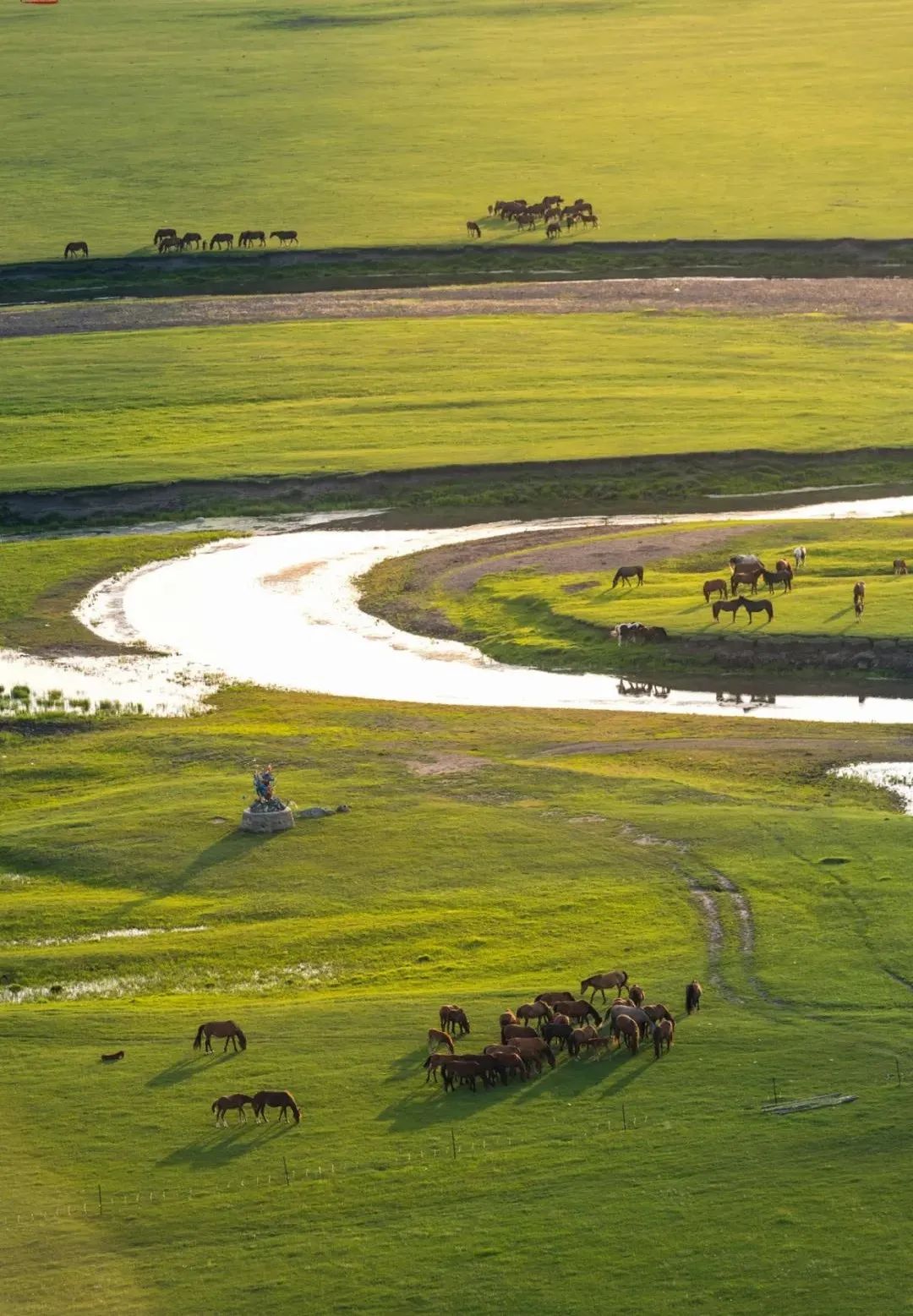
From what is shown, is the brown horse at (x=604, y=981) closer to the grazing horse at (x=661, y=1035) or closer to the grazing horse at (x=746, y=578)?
the grazing horse at (x=661, y=1035)

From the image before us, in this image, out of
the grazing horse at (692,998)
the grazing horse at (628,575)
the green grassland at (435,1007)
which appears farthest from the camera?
the grazing horse at (628,575)

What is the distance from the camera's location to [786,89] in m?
155

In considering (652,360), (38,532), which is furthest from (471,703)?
(652,360)

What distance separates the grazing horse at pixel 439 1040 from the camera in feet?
114

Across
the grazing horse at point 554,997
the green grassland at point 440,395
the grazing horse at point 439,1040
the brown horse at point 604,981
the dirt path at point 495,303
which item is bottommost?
the grazing horse at point 439,1040

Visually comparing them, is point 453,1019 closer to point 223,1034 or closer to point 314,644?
point 223,1034

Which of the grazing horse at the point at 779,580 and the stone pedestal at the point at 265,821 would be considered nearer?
the stone pedestal at the point at 265,821

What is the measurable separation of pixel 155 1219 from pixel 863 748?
85.2 feet

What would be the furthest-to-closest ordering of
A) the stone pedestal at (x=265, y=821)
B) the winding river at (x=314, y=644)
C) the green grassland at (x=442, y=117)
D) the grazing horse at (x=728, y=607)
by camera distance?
the green grassland at (x=442, y=117) < the grazing horse at (x=728, y=607) < the winding river at (x=314, y=644) < the stone pedestal at (x=265, y=821)

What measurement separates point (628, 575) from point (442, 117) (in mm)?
88424

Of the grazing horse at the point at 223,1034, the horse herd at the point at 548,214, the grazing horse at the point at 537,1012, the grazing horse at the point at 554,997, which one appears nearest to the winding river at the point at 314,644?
the grazing horse at the point at 554,997

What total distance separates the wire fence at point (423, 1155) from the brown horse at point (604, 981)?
3.55 meters

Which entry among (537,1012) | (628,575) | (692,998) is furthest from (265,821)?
(628,575)

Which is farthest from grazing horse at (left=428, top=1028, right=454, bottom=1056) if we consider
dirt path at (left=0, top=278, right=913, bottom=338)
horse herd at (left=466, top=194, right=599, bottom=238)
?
horse herd at (left=466, top=194, right=599, bottom=238)
